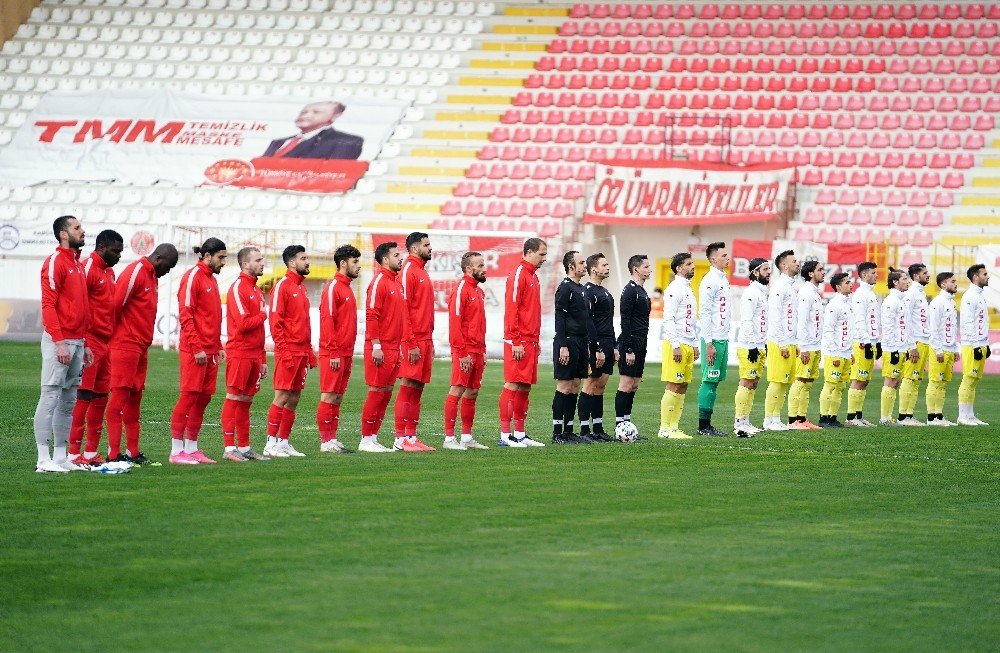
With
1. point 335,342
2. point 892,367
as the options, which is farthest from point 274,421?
point 892,367

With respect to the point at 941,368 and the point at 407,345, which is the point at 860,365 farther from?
the point at 407,345

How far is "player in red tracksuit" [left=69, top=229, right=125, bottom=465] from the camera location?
456 inches

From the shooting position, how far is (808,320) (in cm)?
1677

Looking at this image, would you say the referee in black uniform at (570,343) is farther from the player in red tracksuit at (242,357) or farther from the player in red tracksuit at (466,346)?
the player in red tracksuit at (242,357)

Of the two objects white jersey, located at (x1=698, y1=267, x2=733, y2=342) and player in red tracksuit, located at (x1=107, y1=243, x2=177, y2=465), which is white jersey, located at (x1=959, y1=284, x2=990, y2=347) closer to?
white jersey, located at (x1=698, y1=267, x2=733, y2=342)

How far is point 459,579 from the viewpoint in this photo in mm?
7273

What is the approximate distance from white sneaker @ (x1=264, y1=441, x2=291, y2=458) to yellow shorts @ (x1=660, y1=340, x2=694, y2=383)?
4225 mm

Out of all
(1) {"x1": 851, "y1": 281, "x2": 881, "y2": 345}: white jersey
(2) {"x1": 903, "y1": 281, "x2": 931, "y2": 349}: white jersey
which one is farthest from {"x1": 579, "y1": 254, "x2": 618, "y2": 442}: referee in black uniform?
(2) {"x1": 903, "y1": 281, "x2": 931, "y2": 349}: white jersey

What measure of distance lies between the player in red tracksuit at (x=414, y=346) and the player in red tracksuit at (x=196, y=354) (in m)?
2.04

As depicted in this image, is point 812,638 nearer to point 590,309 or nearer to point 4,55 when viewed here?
point 590,309

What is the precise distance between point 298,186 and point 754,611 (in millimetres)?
31144

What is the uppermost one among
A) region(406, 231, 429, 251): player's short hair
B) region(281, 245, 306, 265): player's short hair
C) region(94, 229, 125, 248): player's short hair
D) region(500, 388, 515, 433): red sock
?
region(406, 231, 429, 251): player's short hair

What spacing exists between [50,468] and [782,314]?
28.0 ft

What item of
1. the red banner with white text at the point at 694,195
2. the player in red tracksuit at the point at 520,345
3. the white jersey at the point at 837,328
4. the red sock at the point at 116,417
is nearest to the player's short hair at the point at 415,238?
the player in red tracksuit at the point at 520,345
